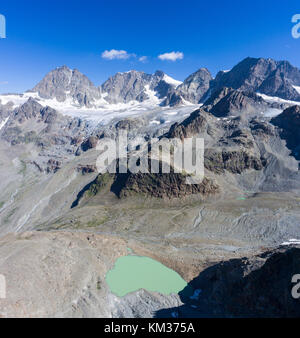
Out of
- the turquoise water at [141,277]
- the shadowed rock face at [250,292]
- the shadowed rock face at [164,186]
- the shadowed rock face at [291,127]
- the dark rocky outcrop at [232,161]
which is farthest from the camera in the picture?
the shadowed rock face at [291,127]

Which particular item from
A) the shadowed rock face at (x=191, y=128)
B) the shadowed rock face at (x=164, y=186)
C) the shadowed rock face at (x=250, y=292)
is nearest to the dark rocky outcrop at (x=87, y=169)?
the shadowed rock face at (x=191, y=128)

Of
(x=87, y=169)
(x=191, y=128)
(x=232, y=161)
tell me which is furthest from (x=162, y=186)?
(x=87, y=169)

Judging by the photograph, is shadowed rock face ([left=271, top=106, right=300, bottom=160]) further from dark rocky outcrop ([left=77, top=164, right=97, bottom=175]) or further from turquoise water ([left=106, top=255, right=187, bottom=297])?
dark rocky outcrop ([left=77, top=164, right=97, bottom=175])

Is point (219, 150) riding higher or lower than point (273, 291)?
higher

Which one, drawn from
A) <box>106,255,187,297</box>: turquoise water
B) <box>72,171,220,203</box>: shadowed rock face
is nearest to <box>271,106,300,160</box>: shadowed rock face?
<box>72,171,220,203</box>: shadowed rock face

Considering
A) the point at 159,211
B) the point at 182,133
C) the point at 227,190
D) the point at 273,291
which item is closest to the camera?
the point at 273,291

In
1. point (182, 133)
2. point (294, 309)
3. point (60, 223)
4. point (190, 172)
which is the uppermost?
point (182, 133)

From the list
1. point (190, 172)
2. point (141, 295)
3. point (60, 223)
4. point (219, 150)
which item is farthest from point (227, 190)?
point (141, 295)

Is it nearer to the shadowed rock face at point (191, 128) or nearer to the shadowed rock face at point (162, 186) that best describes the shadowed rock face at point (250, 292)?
the shadowed rock face at point (162, 186)

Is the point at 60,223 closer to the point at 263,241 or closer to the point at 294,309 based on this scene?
the point at 263,241
